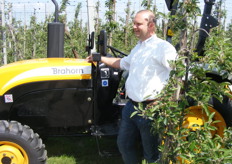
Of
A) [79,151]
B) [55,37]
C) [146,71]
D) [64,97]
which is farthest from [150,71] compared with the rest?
[79,151]

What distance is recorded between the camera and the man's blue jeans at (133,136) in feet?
8.50

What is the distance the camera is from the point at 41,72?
3203 mm

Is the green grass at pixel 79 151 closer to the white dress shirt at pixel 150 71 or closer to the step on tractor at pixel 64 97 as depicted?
the step on tractor at pixel 64 97

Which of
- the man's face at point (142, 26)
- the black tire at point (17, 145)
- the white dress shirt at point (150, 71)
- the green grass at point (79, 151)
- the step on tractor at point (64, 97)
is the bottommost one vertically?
the green grass at point (79, 151)

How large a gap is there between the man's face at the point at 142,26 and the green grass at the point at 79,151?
1370mm

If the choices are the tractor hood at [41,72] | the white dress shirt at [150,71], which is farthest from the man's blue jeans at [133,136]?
the tractor hood at [41,72]

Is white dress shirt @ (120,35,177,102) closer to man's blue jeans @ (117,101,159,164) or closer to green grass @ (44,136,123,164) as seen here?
man's blue jeans @ (117,101,159,164)

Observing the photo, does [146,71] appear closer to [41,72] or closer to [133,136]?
[133,136]

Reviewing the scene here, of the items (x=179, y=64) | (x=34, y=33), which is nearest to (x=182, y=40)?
(x=179, y=64)

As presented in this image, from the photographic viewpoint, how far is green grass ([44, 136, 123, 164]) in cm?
365

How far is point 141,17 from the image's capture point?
2.53 metres

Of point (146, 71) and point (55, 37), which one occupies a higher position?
point (55, 37)

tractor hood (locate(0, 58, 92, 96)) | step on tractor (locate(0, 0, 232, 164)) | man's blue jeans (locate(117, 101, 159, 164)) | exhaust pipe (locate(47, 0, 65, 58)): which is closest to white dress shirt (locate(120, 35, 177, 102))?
man's blue jeans (locate(117, 101, 159, 164))

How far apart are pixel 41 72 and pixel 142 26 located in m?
1.21
